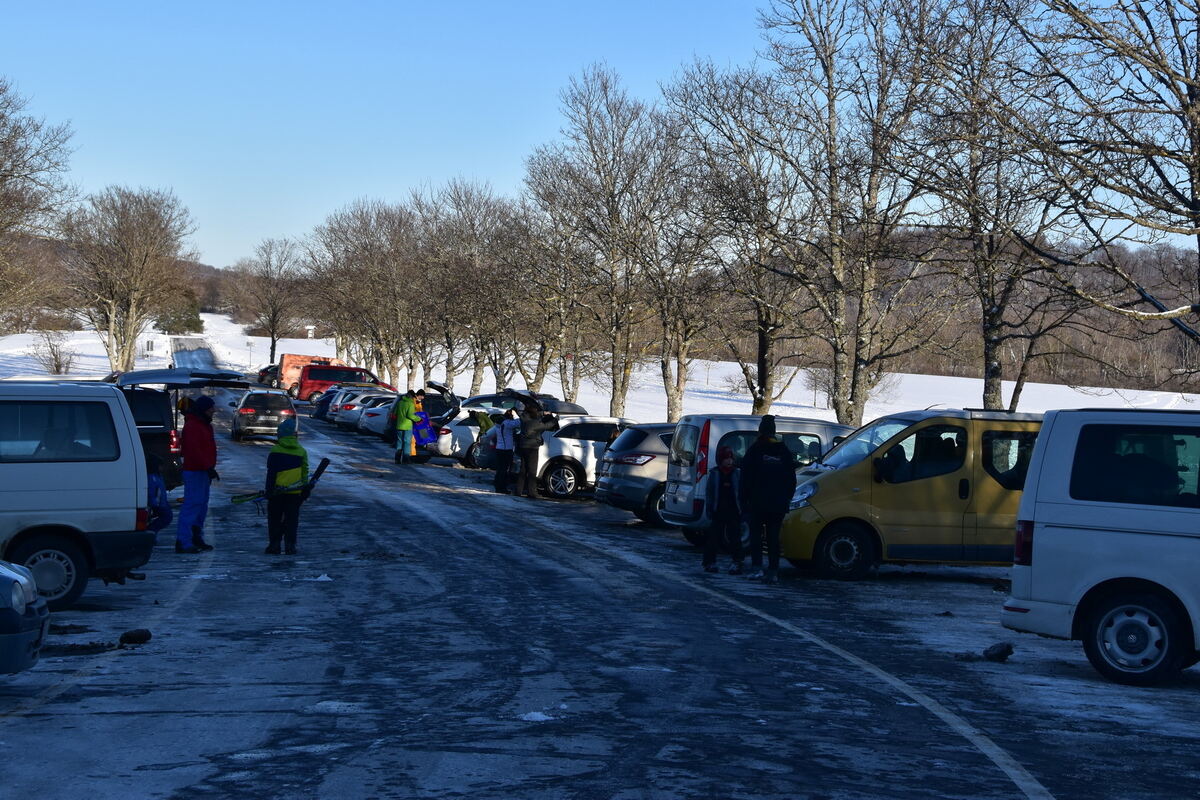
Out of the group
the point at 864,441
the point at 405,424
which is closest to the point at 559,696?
the point at 864,441

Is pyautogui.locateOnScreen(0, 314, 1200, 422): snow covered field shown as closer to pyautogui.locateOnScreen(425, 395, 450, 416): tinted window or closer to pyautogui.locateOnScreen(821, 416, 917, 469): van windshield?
pyautogui.locateOnScreen(425, 395, 450, 416): tinted window

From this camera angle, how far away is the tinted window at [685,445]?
56.9 feet

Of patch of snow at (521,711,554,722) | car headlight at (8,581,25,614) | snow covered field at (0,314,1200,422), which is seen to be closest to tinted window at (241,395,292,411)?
car headlight at (8,581,25,614)

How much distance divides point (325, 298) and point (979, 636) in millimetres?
75503

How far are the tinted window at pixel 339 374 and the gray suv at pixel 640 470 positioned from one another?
141ft

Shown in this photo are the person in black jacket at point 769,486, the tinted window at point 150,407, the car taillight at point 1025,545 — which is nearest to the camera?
the car taillight at point 1025,545

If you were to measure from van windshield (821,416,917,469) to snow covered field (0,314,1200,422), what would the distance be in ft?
181

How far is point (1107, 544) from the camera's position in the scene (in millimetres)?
9195

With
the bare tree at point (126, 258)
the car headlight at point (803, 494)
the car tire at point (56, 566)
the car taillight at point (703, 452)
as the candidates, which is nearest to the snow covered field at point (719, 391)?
the bare tree at point (126, 258)

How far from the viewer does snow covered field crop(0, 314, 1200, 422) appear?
264 ft

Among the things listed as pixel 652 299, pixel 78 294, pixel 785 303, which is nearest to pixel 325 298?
pixel 78 294

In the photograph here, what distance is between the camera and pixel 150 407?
1931cm

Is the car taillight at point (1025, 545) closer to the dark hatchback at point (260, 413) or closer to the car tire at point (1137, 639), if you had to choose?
the car tire at point (1137, 639)

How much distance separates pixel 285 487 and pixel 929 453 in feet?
25.1
